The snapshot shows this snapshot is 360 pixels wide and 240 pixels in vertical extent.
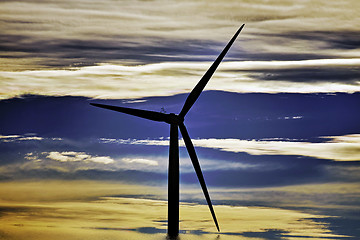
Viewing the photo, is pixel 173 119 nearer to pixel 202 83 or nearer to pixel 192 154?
pixel 192 154

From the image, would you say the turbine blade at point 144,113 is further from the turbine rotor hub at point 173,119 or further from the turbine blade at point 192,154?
the turbine blade at point 192,154

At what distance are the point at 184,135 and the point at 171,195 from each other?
546 centimetres

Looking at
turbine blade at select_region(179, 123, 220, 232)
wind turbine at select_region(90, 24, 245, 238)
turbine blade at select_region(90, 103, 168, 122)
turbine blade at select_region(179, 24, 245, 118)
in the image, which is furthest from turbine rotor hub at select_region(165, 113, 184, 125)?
turbine blade at select_region(179, 24, 245, 118)

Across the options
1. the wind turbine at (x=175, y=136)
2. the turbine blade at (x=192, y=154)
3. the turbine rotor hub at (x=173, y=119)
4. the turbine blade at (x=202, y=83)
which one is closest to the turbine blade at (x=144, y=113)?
the wind turbine at (x=175, y=136)

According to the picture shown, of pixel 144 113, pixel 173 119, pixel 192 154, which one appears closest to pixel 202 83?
pixel 173 119

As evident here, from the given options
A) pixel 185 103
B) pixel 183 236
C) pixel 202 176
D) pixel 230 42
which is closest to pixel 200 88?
pixel 185 103

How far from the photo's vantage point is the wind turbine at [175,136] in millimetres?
46281

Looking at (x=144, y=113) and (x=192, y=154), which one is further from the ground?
(x=144, y=113)

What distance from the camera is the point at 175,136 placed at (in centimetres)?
4734

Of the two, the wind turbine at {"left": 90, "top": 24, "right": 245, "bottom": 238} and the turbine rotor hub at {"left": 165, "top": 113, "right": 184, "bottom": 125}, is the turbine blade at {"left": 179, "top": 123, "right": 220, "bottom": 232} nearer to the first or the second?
the wind turbine at {"left": 90, "top": 24, "right": 245, "bottom": 238}

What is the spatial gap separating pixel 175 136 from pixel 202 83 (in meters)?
5.31

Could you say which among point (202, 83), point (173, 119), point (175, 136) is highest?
point (202, 83)

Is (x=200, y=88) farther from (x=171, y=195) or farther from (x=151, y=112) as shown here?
(x=171, y=195)

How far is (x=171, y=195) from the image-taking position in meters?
46.2
